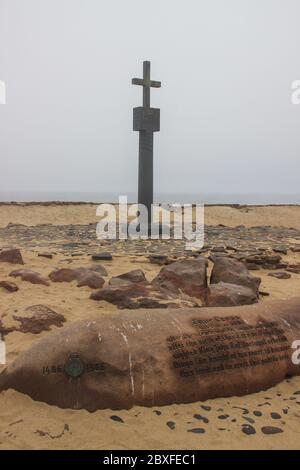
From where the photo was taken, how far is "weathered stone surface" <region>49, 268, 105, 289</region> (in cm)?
710

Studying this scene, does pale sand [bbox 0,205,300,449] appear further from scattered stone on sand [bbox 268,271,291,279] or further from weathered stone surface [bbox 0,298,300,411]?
scattered stone on sand [bbox 268,271,291,279]

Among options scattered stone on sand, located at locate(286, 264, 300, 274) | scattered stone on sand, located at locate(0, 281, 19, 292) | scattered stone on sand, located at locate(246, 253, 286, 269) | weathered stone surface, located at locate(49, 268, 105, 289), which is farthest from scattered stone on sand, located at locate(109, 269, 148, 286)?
scattered stone on sand, located at locate(286, 264, 300, 274)

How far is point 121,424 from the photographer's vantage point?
137 inches

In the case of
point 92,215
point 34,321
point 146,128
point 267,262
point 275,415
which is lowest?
point 275,415

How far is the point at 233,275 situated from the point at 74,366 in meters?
3.95

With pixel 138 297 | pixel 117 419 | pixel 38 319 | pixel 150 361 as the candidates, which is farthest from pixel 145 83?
pixel 117 419

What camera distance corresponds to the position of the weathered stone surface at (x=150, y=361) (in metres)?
3.72

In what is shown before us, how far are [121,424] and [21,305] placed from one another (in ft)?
9.99

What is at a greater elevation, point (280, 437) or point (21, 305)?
point (21, 305)

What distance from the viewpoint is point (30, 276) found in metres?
7.21

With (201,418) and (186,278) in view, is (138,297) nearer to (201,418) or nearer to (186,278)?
(186,278)

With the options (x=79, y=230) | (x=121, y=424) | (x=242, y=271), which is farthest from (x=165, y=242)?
(x=121, y=424)

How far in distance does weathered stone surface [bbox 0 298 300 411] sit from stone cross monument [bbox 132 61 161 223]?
1135 centimetres
